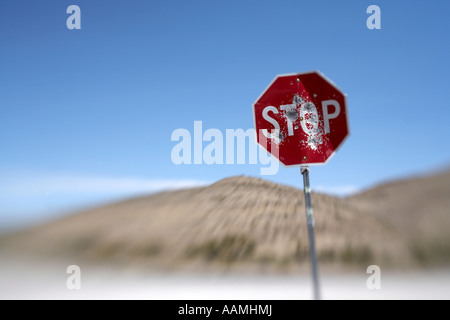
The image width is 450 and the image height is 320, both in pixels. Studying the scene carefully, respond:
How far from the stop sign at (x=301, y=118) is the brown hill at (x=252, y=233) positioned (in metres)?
2.92

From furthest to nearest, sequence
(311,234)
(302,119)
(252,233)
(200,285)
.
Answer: (252,233)
(200,285)
(302,119)
(311,234)

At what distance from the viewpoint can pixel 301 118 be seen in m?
3.61

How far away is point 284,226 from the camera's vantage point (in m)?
6.78

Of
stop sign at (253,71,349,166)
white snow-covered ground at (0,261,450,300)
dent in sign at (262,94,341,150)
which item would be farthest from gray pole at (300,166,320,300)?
white snow-covered ground at (0,261,450,300)

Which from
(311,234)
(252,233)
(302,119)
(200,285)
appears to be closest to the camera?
(311,234)

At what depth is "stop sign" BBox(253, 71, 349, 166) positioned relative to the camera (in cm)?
354

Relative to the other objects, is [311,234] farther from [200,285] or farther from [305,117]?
[200,285]

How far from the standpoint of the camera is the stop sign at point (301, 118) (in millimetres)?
3541

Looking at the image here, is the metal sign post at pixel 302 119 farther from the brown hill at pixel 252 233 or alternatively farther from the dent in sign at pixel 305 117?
the brown hill at pixel 252 233

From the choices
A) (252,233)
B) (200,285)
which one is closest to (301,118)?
(200,285)

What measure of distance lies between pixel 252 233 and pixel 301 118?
3.51 m

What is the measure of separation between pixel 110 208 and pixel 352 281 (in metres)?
4.14
